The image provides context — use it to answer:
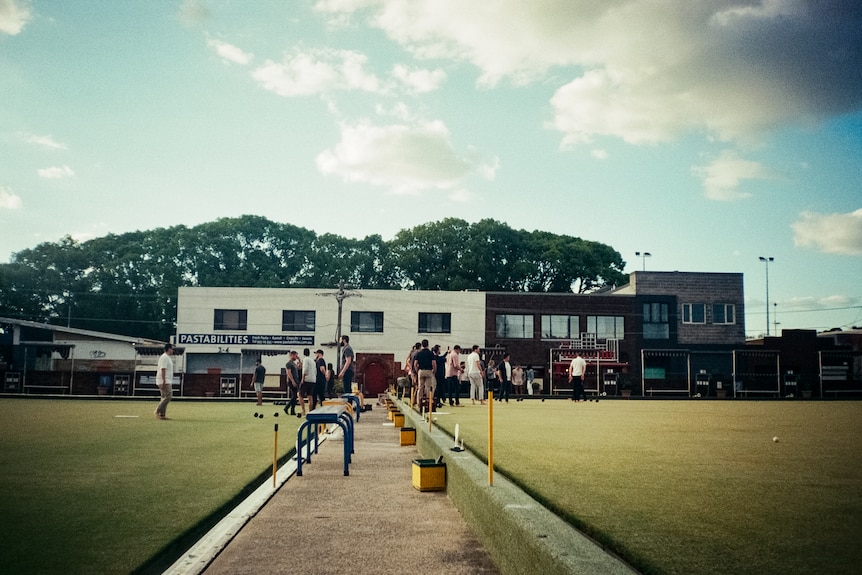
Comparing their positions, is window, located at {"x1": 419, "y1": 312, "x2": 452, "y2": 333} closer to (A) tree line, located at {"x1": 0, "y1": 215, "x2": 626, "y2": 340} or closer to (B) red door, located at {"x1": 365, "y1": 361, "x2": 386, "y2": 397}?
(B) red door, located at {"x1": 365, "y1": 361, "x2": 386, "y2": 397}

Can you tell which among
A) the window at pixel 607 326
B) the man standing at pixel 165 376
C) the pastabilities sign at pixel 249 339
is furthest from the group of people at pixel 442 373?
the pastabilities sign at pixel 249 339

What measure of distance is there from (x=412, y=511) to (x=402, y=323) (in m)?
41.2

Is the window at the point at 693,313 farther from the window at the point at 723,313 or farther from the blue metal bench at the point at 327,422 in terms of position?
the blue metal bench at the point at 327,422

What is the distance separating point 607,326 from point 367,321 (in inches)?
691

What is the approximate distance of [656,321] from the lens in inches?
1923

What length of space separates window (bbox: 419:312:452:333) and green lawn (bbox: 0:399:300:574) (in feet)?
114

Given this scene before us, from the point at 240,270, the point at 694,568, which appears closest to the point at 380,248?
the point at 240,270

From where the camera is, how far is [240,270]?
64.5 metres

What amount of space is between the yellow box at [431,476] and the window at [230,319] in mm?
41881

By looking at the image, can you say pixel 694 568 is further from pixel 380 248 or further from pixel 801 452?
pixel 380 248

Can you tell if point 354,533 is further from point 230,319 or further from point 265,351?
point 230,319

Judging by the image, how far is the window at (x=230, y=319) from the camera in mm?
47156

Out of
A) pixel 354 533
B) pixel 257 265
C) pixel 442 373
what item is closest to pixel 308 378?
pixel 442 373

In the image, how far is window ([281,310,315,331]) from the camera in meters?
47.6
